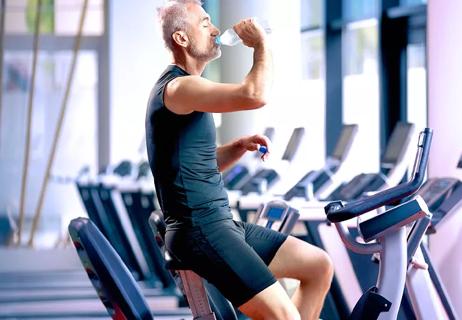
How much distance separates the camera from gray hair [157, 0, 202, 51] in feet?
11.0

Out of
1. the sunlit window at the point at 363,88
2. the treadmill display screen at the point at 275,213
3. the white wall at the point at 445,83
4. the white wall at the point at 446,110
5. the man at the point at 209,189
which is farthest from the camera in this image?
the sunlit window at the point at 363,88

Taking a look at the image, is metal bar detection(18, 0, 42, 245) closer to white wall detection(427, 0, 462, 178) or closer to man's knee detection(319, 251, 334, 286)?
white wall detection(427, 0, 462, 178)

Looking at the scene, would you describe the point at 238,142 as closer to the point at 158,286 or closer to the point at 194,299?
the point at 194,299

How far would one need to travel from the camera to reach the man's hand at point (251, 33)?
312 cm

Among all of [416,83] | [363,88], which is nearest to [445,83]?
[416,83]

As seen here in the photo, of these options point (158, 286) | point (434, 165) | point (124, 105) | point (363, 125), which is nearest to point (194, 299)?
point (434, 165)

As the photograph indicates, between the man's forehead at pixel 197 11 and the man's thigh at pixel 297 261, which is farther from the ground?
the man's forehead at pixel 197 11

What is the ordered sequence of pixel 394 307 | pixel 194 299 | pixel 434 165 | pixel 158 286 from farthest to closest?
pixel 158 286 < pixel 434 165 < pixel 194 299 < pixel 394 307

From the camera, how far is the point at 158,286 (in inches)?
349

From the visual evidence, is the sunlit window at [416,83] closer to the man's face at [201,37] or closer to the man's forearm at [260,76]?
the man's face at [201,37]

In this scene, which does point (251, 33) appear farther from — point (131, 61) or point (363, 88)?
Answer: point (131, 61)

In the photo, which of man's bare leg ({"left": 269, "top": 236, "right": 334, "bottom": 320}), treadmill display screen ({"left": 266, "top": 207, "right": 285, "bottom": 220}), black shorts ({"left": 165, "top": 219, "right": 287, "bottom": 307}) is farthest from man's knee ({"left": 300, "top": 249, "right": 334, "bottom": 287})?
treadmill display screen ({"left": 266, "top": 207, "right": 285, "bottom": 220})

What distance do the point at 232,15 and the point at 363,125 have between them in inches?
48.7

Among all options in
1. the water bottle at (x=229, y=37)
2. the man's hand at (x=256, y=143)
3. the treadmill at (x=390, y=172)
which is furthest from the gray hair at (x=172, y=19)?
the treadmill at (x=390, y=172)
